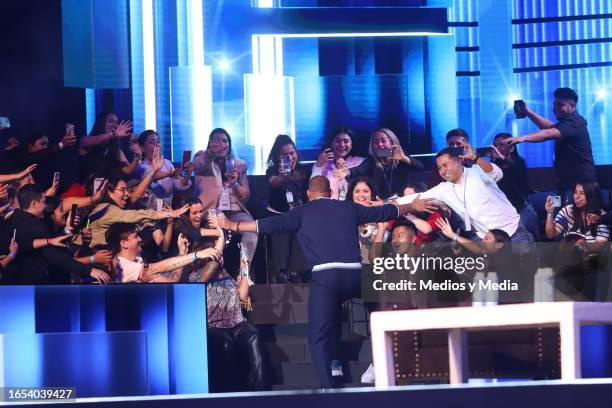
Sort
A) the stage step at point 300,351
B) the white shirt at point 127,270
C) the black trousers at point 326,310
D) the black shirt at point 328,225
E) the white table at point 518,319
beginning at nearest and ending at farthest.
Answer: the white table at point 518,319 → the black trousers at point 326,310 → the black shirt at point 328,225 → the stage step at point 300,351 → the white shirt at point 127,270

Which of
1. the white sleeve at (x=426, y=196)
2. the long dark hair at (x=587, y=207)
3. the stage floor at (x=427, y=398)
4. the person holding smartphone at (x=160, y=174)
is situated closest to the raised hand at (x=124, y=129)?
the person holding smartphone at (x=160, y=174)

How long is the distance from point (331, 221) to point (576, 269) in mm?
1747

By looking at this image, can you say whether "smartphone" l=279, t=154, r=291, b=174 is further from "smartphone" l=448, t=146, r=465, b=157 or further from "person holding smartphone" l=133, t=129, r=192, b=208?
"smartphone" l=448, t=146, r=465, b=157

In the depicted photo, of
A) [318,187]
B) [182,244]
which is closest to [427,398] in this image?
[318,187]

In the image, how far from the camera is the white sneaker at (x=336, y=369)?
5792mm

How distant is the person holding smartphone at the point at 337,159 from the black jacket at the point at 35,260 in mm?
1590

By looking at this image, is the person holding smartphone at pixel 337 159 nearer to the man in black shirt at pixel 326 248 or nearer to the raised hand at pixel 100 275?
the man in black shirt at pixel 326 248

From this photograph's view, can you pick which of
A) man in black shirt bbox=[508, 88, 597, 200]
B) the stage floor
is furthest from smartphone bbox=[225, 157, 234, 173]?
the stage floor

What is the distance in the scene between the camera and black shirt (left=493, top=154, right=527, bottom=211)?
6.62m

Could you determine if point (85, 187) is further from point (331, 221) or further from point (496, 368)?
point (496, 368)

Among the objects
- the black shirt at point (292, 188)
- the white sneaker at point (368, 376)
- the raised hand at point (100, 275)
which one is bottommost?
the white sneaker at point (368, 376)

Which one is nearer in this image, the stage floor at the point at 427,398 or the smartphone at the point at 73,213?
the stage floor at the point at 427,398

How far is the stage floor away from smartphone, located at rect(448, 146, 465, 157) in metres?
3.57

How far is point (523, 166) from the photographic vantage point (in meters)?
6.69
